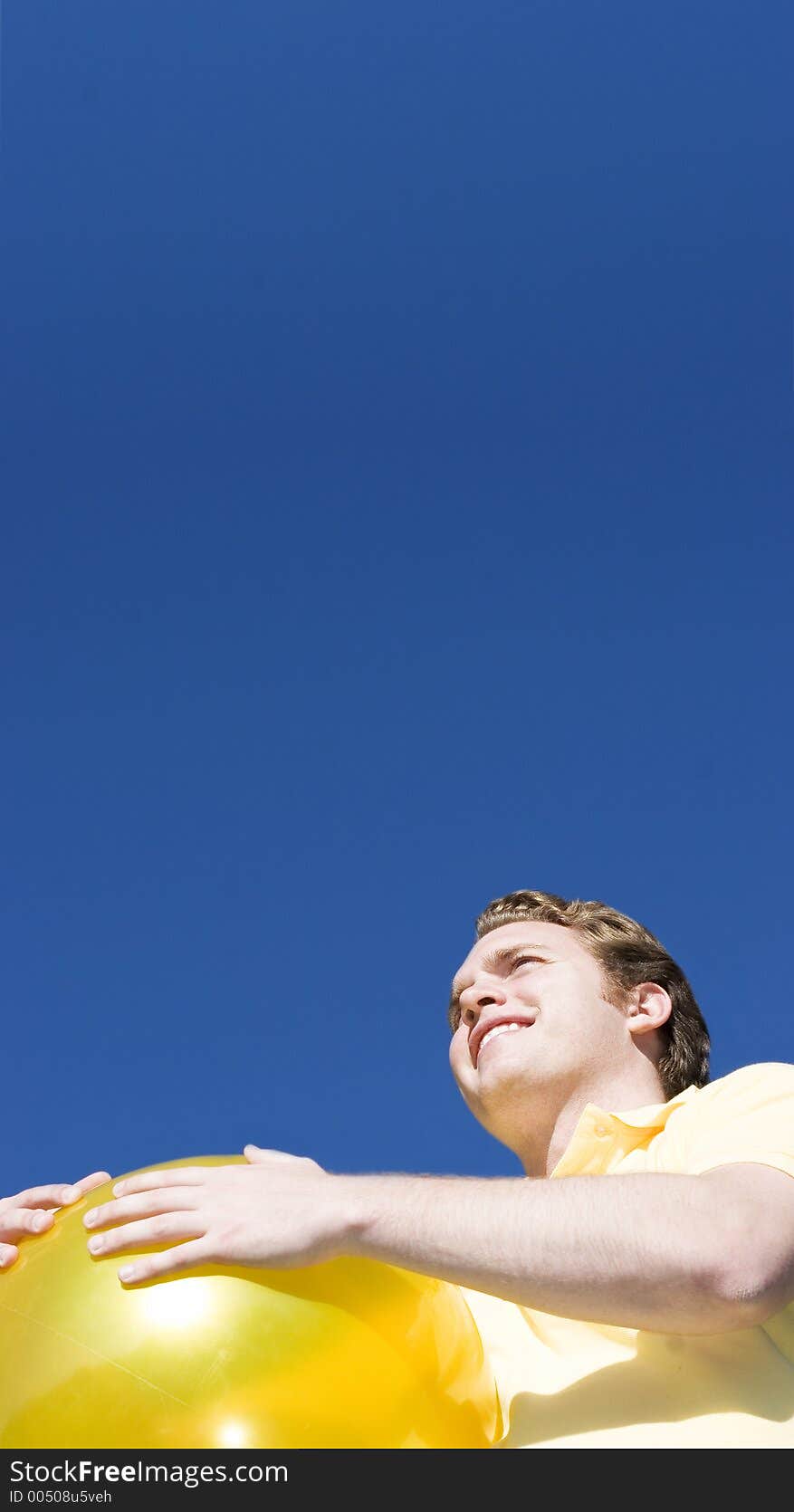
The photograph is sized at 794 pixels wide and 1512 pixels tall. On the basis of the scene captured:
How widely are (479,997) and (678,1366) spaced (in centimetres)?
159

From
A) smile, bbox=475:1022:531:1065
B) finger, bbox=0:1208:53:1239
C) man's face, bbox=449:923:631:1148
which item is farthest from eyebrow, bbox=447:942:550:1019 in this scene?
finger, bbox=0:1208:53:1239

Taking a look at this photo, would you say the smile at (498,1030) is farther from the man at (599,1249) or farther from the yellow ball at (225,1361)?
the yellow ball at (225,1361)

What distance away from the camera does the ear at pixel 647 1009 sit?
4203mm

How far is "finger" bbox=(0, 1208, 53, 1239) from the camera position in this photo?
292 cm

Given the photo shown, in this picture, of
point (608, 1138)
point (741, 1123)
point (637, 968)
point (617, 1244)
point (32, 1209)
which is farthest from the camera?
point (637, 968)

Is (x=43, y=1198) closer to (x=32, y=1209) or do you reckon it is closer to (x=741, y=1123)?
(x=32, y=1209)

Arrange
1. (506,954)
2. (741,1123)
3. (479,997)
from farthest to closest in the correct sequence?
(506,954) < (479,997) < (741,1123)

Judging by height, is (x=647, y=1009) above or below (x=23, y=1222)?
above

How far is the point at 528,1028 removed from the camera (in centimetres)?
393

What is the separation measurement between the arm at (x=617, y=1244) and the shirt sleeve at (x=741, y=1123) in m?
0.10

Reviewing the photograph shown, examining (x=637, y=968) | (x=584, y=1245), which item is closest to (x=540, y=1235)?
(x=584, y=1245)

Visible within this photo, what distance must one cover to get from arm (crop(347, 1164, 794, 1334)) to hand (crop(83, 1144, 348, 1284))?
0.08m
